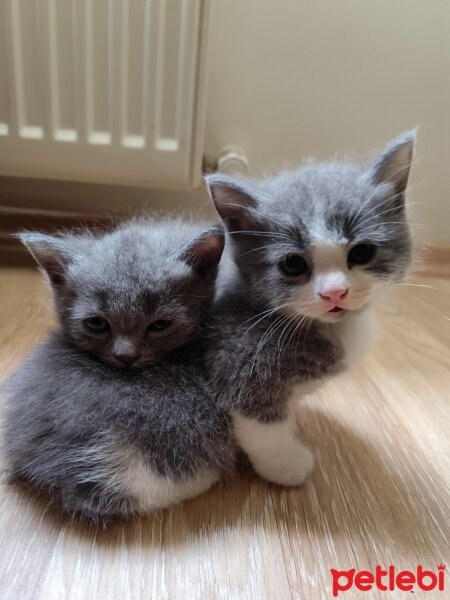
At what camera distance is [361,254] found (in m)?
0.72

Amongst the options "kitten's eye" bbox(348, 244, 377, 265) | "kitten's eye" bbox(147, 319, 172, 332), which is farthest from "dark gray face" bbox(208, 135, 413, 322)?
"kitten's eye" bbox(147, 319, 172, 332)

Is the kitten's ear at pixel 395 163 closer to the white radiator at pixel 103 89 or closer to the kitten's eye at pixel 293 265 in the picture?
the kitten's eye at pixel 293 265

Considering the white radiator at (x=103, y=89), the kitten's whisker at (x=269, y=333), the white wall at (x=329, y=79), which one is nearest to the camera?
the kitten's whisker at (x=269, y=333)

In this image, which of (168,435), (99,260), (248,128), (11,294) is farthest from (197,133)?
(168,435)

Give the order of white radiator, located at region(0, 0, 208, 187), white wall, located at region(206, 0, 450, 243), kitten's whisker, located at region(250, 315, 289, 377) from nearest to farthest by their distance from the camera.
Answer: kitten's whisker, located at region(250, 315, 289, 377) → white radiator, located at region(0, 0, 208, 187) → white wall, located at region(206, 0, 450, 243)

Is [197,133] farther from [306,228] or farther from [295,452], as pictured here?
[295,452]

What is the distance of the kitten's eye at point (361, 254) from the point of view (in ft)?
2.33

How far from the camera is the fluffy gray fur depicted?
2.34ft

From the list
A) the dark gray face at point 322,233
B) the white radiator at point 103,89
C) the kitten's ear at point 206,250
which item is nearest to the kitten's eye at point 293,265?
Result: the dark gray face at point 322,233

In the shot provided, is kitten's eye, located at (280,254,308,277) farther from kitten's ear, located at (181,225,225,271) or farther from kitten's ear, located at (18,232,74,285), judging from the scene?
kitten's ear, located at (18,232,74,285)

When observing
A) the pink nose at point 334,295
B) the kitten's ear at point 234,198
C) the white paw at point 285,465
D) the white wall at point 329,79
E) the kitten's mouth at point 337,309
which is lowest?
the white paw at point 285,465

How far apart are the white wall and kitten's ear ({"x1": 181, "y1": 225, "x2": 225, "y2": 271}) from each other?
0.77 m

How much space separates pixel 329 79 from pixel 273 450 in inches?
41.8

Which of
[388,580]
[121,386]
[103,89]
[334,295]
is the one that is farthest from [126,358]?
[103,89]
